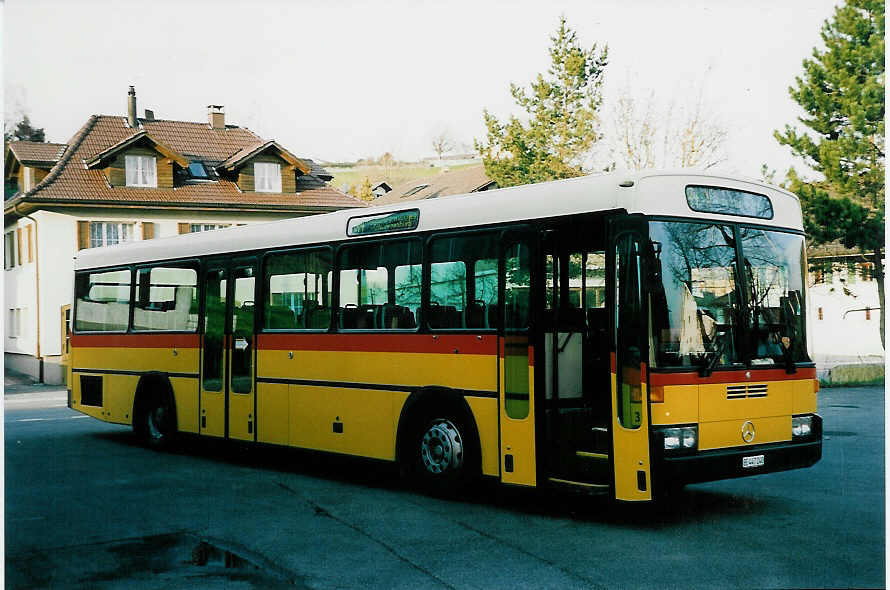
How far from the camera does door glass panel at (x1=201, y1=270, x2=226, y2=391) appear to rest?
1362 cm

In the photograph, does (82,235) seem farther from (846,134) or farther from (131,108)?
(846,134)

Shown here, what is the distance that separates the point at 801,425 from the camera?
9.18 metres

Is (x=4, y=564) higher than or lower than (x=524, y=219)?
lower

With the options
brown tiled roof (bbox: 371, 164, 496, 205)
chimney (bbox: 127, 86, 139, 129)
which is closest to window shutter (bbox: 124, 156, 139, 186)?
chimney (bbox: 127, 86, 139, 129)

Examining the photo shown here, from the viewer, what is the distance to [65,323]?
33344mm

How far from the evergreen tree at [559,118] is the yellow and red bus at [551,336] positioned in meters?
16.3

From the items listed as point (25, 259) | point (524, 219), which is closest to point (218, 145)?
point (25, 259)

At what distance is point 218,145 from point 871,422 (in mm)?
24705

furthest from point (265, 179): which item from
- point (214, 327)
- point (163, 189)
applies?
point (214, 327)

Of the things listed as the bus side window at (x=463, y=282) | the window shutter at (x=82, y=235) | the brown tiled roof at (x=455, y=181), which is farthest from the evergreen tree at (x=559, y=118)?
the bus side window at (x=463, y=282)

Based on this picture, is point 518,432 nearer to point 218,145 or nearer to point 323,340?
point 323,340

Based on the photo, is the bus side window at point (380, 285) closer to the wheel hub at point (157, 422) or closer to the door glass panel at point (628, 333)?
the door glass panel at point (628, 333)

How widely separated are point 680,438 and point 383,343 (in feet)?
12.0

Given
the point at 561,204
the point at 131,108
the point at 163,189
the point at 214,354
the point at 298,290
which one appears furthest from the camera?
the point at 131,108
